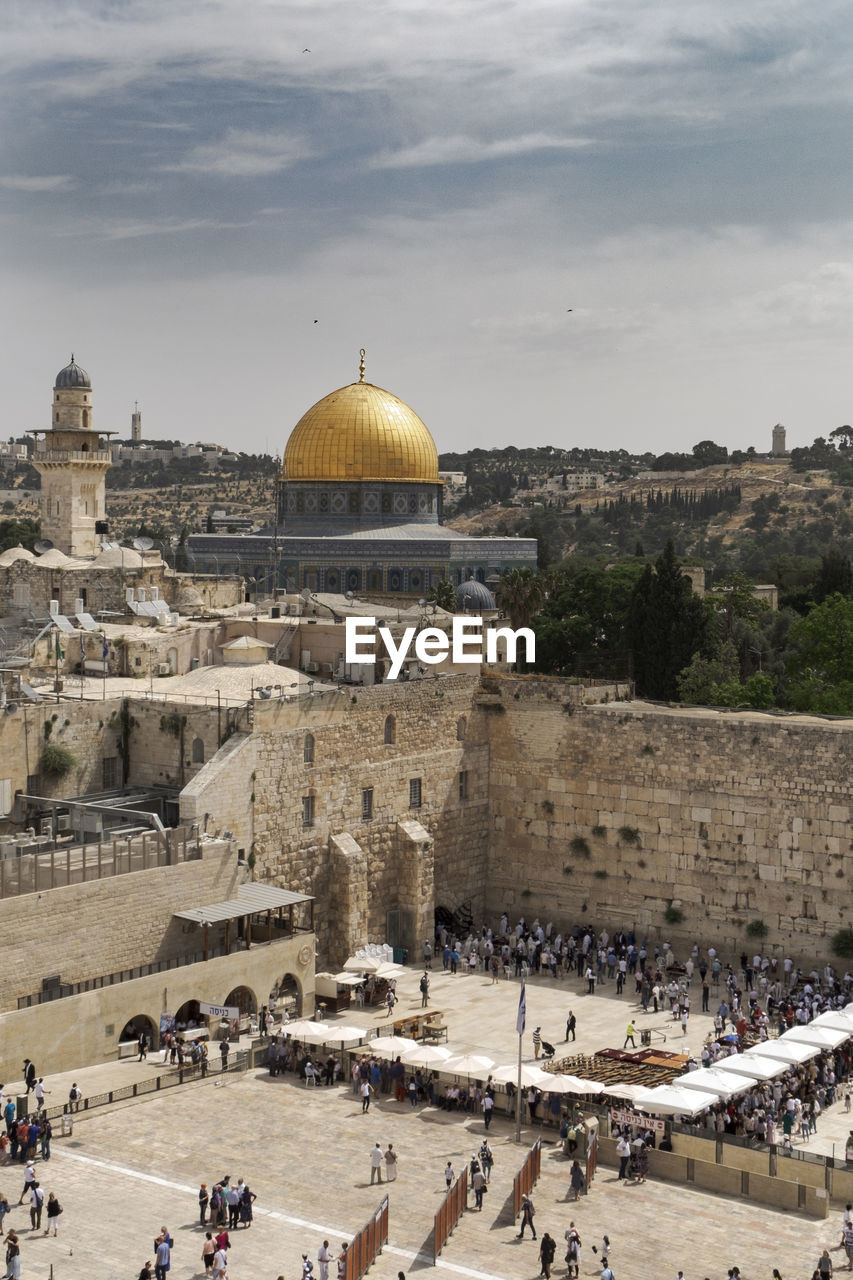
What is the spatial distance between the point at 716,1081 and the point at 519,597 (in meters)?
30.5

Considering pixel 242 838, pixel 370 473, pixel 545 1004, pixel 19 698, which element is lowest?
pixel 545 1004

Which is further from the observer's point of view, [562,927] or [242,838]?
[562,927]

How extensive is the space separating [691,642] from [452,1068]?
69.0 feet

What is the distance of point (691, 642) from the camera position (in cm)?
4119

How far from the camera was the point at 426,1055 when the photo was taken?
22.2 m

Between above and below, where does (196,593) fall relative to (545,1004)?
above

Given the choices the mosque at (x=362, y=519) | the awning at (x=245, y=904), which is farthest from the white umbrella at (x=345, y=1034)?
the mosque at (x=362, y=519)

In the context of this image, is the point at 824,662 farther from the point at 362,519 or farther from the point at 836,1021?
the point at 362,519

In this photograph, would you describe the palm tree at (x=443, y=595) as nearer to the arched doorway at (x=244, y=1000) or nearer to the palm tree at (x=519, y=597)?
the palm tree at (x=519, y=597)

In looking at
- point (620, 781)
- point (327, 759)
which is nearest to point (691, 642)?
point (620, 781)

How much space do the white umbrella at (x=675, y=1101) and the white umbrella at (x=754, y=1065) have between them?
1.06m

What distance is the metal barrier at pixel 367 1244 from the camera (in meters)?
16.4

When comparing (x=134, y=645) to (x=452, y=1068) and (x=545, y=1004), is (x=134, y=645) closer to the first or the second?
(x=545, y=1004)

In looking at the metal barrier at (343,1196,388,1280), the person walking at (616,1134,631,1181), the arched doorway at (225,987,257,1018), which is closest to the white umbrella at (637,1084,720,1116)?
the person walking at (616,1134,631,1181)
